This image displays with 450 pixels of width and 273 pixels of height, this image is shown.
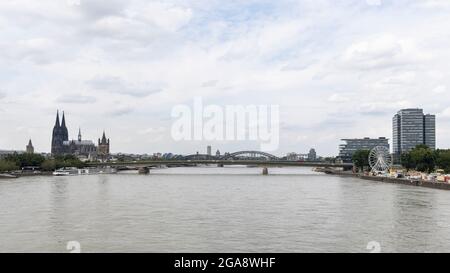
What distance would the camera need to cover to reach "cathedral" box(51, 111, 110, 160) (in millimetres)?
151875

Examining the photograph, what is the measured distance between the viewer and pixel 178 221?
19.3m

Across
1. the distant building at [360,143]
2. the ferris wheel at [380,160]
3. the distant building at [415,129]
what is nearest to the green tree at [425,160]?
the ferris wheel at [380,160]

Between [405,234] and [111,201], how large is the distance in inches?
667

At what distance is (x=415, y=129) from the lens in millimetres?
148500

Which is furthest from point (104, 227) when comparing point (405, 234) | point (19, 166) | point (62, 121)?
point (62, 121)

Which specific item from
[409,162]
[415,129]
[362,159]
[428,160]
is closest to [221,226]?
[428,160]

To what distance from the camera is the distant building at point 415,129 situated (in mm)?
147375

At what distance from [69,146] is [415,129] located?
103859 millimetres

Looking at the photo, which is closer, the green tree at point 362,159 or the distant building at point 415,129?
the green tree at point 362,159

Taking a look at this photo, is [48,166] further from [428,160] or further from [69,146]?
[69,146]

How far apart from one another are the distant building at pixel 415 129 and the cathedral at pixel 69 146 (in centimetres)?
8602

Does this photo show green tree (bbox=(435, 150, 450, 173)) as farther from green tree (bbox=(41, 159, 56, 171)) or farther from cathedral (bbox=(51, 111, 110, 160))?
cathedral (bbox=(51, 111, 110, 160))

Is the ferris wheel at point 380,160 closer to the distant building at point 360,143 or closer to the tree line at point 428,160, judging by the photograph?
the tree line at point 428,160
